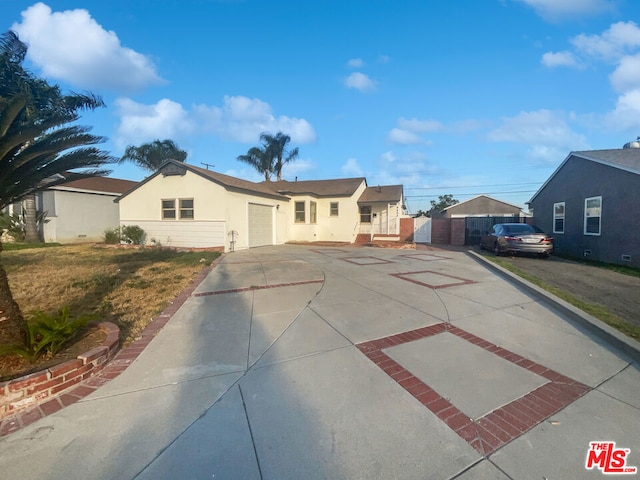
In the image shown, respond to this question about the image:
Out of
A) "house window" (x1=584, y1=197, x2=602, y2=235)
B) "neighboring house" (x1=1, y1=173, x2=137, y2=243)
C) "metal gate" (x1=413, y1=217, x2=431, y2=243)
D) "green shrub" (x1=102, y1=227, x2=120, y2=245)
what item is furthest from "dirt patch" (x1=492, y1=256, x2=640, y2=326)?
"neighboring house" (x1=1, y1=173, x2=137, y2=243)

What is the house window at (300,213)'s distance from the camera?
20172 mm

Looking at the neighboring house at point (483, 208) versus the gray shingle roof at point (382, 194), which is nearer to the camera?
the gray shingle roof at point (382, 194)

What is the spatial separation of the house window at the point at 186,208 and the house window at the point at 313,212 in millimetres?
7992

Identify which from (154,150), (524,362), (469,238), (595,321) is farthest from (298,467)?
(154,150)

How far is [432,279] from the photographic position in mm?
7953

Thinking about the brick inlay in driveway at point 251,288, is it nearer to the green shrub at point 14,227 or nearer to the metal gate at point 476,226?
the metal gate at point 476,226

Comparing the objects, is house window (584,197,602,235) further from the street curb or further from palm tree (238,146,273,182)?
palm tree (238,146,273,182)

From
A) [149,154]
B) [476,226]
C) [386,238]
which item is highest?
[149,154]

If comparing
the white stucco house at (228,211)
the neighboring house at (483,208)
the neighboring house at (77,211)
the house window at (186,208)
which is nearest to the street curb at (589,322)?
the white stucco house at (228,211)

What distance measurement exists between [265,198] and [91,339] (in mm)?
14037

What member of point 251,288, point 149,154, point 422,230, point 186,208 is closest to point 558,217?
point 422,230

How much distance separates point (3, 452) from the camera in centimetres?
214

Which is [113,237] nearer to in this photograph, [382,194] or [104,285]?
[104,285]

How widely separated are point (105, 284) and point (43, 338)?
14.4 feet
